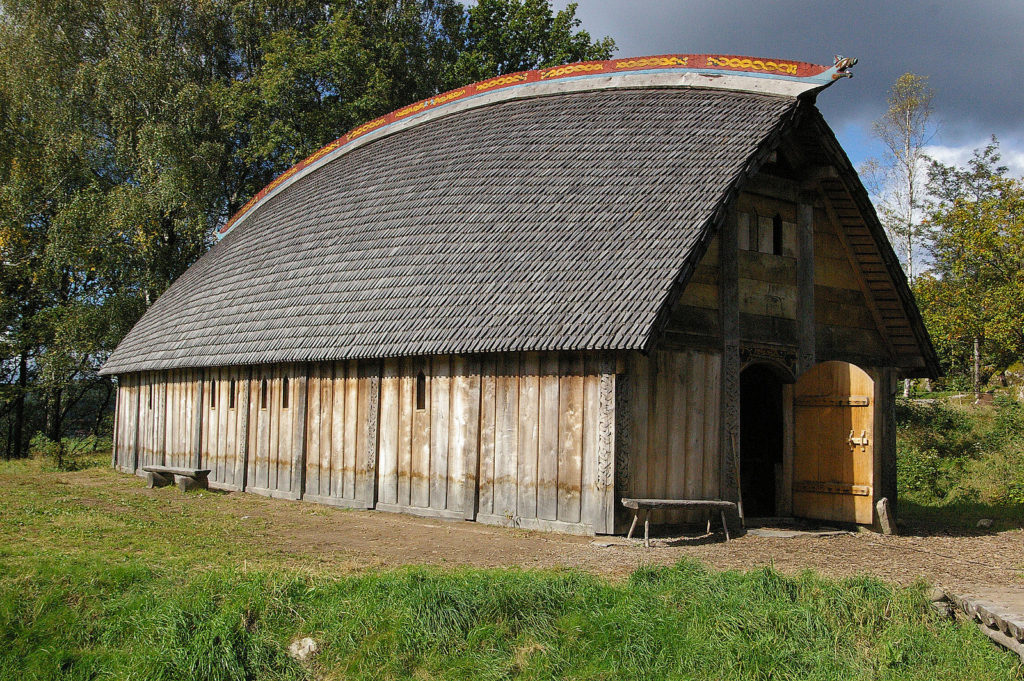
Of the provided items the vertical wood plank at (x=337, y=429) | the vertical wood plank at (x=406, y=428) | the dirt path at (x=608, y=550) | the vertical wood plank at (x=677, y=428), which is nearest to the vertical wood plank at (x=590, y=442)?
the dirt path at (x=608, y=550)

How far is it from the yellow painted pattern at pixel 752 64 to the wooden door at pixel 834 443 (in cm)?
438

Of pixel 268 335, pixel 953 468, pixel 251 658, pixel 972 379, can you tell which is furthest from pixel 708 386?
pixel 972 379

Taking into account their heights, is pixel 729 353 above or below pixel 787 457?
above

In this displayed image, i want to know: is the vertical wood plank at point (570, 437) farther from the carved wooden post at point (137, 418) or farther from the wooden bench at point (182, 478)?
the carved wooden post at point (137, 418)

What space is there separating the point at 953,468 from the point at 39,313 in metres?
25.2

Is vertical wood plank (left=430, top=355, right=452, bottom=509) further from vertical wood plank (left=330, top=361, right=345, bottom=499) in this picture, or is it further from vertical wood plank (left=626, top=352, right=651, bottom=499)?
vertical wood plank (left=626, top=352, right=651, bottom=499)

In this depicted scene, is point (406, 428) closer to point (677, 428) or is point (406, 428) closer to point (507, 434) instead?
point (507, 434)

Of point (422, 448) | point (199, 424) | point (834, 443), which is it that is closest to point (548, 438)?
point (422, 448)

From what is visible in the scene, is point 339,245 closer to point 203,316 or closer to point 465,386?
point 203,316

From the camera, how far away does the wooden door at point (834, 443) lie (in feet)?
40.4

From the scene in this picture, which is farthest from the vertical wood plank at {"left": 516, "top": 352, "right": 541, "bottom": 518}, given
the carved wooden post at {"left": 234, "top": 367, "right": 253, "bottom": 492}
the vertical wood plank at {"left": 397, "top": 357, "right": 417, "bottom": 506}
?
the carved wooden post at {"left": 234, "top": 367, "right": 253, "bottom": 492}

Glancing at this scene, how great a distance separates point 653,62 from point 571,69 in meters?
2.00

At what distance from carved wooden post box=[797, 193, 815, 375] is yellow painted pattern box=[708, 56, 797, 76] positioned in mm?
1893

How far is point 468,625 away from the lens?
24.5ft
